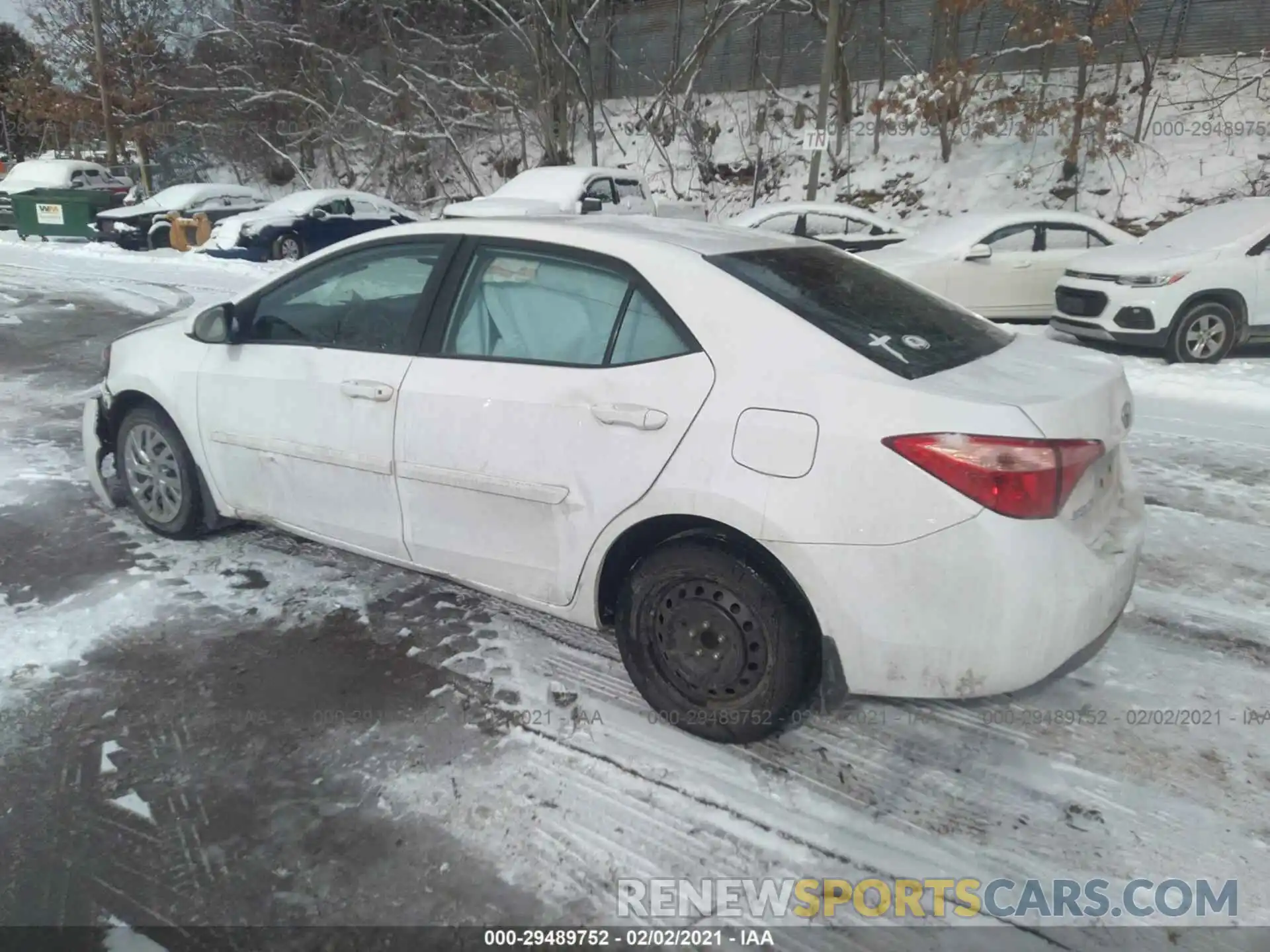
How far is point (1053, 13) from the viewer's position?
52.9 feet

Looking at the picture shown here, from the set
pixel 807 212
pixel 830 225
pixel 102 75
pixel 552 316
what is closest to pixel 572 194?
pixel 807 212

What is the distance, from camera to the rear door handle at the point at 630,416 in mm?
2875

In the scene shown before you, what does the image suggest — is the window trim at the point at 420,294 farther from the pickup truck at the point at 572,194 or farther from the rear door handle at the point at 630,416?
the pickup truck at the point at 572,194

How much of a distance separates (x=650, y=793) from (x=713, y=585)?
655 mm

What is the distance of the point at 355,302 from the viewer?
3785 mm

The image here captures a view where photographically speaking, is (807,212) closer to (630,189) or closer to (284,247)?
(630,189)

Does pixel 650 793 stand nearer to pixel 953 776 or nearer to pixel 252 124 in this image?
pixel 953 776

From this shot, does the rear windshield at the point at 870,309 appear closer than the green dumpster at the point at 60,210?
Yes

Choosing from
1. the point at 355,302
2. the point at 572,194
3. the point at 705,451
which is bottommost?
the point at 705,451

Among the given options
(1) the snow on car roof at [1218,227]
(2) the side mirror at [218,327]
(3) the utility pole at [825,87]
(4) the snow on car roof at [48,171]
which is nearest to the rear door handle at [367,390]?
(2) the side mirror at [218,327]

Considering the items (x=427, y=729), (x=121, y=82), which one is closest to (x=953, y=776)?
(x=427, y=729)

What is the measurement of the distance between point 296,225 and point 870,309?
15.9 m

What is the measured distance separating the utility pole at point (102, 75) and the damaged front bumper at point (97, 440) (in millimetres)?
27912

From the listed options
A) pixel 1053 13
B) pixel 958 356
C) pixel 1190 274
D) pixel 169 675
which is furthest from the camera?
pixel 1053 13
